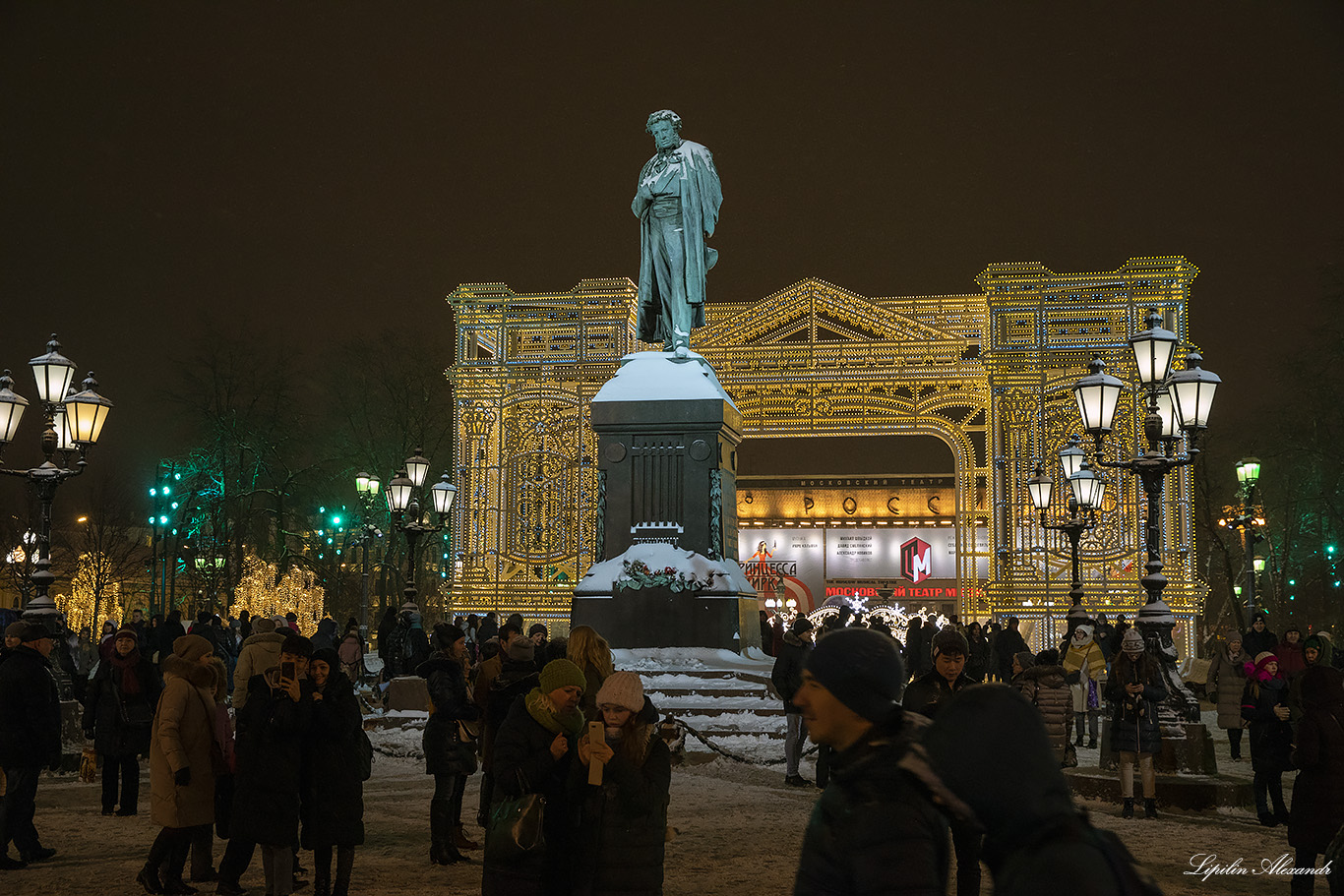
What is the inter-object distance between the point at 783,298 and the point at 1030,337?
23.6ft

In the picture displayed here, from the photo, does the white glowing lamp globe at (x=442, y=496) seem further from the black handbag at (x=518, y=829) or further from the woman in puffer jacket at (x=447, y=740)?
the black handbag at (x=518, y=829)

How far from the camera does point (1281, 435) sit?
1479 inches

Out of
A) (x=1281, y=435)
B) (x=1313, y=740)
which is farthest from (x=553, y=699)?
(x=1281, y=435)

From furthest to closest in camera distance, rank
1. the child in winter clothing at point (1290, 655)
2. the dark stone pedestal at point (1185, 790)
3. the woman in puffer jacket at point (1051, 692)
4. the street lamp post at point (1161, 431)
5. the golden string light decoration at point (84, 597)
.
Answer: the golden string light decoration at point (84, 597), the child in winter clothing at point (1290, 655), the street lamp post at point (1161, 431), the woman in puffer jacket at point (1051, 692), the dark stone pedestal at point (1185, 790)

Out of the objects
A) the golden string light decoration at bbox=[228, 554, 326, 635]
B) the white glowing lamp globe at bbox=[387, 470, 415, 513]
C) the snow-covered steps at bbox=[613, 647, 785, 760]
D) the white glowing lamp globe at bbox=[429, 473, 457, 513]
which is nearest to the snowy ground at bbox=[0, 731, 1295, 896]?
the snow-covered steps at bbox=[613, 647, 785, 760]

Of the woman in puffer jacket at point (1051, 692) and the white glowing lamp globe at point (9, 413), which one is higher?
the white glowing lamp globe at point (9, 413)

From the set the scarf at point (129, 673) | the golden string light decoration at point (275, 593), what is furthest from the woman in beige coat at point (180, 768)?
the golden string light decoration at point (275, 593)

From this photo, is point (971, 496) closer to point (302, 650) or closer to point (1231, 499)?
point (1231, 499)

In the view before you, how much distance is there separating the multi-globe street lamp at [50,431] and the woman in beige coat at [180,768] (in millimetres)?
6218

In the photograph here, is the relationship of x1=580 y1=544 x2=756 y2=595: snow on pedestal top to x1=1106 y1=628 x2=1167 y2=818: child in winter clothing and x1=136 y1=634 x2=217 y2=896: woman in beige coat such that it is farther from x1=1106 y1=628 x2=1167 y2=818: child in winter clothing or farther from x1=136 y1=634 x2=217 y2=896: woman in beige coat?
x1=136 y1=634 x2=217 y2=896: woman in beige coat

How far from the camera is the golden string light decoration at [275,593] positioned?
41.4 meters

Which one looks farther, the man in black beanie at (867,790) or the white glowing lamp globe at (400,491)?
the white glowing lamp globe at (400,491)

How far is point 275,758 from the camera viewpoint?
254 inches

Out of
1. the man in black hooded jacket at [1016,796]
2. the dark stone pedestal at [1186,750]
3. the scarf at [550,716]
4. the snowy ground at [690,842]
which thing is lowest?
the snowy ground at [690,842]
